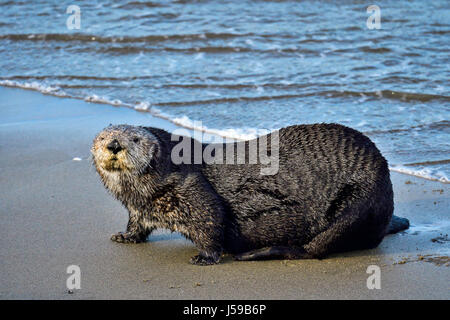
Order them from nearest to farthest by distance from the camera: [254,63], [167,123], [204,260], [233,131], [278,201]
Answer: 1. [204,260]
2. [278,201]
3. [233,131]
4. [167,123]
5. [254,63]

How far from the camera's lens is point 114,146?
5207 mm

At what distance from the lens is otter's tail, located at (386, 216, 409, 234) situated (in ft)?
19.1

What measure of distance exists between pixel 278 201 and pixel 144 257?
114cm

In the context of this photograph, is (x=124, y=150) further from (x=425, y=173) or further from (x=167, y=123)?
(x=167, y=123)

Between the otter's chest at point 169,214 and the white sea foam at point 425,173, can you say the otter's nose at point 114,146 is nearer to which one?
the otter's chest at point 169,214

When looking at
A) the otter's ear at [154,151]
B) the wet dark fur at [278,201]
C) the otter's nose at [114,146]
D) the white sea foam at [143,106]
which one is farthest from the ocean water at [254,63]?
the otter's nose at [114,146]

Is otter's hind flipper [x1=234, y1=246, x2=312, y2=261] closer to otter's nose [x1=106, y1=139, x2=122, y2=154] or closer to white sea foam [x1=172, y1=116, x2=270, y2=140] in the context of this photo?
otter's nose [x1=106, y1=139, x2=122, y2=154]

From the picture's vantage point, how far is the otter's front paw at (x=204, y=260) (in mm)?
5395

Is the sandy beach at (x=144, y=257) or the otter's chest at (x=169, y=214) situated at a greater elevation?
the otter's chest at (x=169, y=214)

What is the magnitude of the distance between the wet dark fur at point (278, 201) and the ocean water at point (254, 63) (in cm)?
194

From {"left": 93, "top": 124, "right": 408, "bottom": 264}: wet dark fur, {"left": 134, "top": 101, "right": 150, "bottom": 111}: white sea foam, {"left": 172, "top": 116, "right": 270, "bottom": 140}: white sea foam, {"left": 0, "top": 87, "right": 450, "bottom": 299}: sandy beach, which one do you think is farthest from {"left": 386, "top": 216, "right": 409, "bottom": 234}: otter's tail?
{"left": 134, "top": 101, "right": 150, "bottom": 111}: white sea foam

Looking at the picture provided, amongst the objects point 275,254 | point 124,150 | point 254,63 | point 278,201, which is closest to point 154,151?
point 124,150

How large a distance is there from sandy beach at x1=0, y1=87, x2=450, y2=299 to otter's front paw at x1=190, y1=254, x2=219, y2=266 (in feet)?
0.17

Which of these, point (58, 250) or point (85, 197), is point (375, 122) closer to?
point (85, 197)
